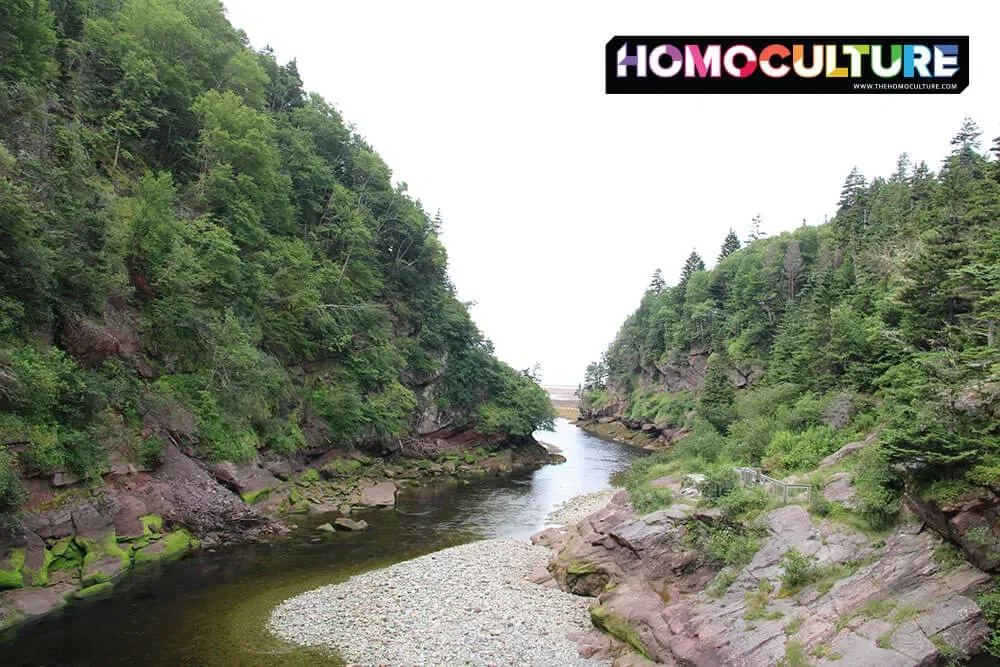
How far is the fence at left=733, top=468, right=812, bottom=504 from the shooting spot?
15695 millimetres

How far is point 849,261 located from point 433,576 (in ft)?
144

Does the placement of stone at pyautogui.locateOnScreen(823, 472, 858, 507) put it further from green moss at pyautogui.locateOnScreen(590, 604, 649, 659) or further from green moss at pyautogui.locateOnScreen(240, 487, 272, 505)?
green moss at pyautogui.locateOnScreen(240, 487, 272, 505)

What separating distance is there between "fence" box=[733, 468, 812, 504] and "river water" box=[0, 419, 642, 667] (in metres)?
11.9

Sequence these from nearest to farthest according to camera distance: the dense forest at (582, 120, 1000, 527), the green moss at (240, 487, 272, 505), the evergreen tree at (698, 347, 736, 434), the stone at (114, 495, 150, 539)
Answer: the dense forest at (582, 120, 1000, 527) → the stone at (114, 495, 150, 539) → the green moss at (240, 487, 272, 505) → the evergreen tree at (698, 347, 736, 434)

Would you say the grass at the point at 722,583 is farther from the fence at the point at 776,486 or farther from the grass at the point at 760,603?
the fence at the point at 776,486

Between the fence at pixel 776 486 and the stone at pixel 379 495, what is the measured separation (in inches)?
772

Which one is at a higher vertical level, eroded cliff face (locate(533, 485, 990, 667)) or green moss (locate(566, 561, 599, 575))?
eroded cliff face (locate(533, 485, 990, 667))

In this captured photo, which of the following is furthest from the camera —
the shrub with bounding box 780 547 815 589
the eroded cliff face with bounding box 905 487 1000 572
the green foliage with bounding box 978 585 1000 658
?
the shrub with bounding box 780 547 815 589

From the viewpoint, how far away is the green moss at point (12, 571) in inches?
562

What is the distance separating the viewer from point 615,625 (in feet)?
46.5

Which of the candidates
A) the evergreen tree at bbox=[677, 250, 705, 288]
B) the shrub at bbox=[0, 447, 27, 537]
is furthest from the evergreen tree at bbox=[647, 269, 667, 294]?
the shrub at bbox=[0, 447, 27, 537]

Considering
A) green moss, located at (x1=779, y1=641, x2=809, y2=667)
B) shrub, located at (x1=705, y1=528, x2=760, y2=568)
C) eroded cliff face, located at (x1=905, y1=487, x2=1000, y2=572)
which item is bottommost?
green moss, located at (x1=779, y1=641, x2=809, y2=667)

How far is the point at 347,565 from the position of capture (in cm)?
2005

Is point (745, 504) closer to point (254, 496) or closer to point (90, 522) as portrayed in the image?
point (90, 522)
